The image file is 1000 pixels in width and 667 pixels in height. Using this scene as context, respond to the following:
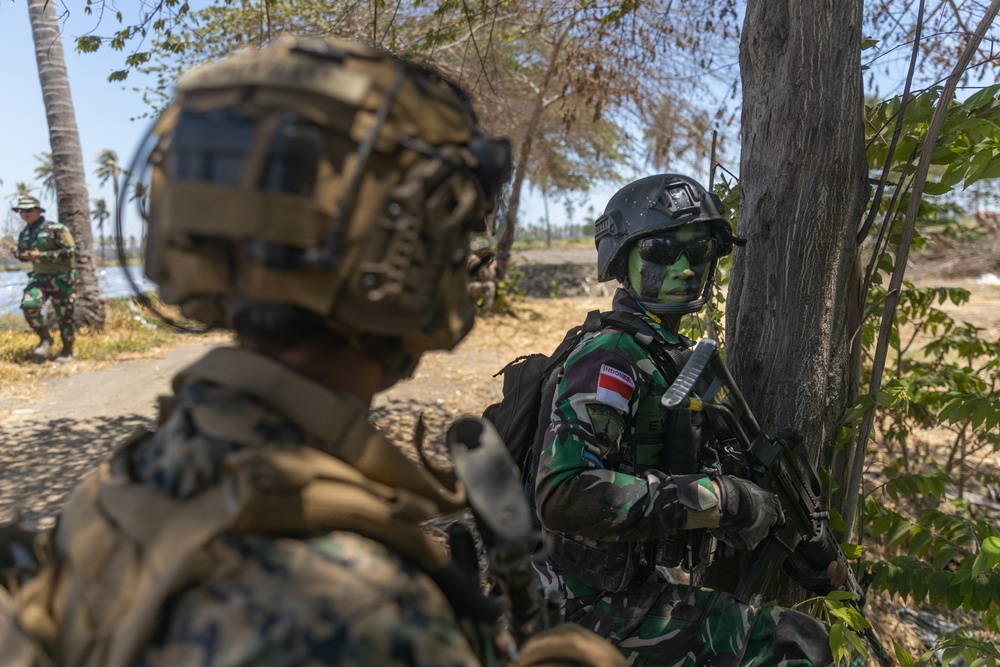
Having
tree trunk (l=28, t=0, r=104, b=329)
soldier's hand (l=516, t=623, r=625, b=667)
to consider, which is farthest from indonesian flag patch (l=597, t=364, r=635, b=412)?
tree trunk (l=28, t=0, r=104, b=329)

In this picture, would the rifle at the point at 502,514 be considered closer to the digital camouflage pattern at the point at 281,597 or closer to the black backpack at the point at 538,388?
the digital camouflage pattern at the point at 281,597

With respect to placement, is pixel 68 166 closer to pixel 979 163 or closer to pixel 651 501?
pixel 651 501

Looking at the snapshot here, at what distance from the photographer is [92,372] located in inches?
338

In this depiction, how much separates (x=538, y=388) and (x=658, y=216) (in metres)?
0.72

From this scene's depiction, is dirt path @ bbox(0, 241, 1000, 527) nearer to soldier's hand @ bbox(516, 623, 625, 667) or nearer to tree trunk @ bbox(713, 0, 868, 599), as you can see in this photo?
tree trunk @ bbox(713, 0, 868, 599)

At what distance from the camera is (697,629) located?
2.06 metres

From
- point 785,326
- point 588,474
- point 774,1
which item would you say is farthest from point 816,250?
point 588,474

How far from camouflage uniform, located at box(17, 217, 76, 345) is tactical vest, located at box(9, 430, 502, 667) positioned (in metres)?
9.23

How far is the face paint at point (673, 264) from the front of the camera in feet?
7.91

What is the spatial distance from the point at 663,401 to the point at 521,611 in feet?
2.74

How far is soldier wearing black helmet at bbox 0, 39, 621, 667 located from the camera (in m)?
0.84

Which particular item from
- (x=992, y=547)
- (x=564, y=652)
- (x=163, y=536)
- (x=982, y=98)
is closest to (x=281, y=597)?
(x=163, y=536)

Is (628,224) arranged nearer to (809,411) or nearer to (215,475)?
(809,411)

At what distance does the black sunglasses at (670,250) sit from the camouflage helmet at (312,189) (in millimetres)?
1433
